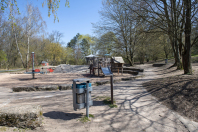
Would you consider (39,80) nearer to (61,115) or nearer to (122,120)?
(61,115)

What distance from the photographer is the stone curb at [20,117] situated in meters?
2.79

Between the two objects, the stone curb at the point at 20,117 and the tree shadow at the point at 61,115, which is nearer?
the stone curb at the point at 20,117

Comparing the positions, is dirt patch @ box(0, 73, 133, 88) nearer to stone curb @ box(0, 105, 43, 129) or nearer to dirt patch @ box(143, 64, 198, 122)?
dirt patch @ box(143, 64, 198, 122)

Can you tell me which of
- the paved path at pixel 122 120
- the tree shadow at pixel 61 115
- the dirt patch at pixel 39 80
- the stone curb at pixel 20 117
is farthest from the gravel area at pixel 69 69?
the stone curb at pixel 20 117

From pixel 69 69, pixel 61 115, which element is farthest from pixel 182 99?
pixel 69 69

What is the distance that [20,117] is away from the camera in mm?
2820

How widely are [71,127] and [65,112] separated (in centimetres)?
97

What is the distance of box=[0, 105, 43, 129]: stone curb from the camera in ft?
9.15

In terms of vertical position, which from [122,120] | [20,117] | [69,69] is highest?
[69,69]

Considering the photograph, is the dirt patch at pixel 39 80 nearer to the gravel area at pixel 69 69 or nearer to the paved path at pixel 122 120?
the paved path at pixel 122 120

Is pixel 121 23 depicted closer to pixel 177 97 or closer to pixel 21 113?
pixel 177 97

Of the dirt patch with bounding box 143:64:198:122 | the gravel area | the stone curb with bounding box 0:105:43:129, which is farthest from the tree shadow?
the gravel area

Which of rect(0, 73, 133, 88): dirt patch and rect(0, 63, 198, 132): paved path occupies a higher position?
rect(0, 73, 133, 88): dirt patch

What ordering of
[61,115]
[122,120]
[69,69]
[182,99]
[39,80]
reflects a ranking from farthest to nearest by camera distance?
[69,69], [39,80], [182,99], [61,115], [122,120]
